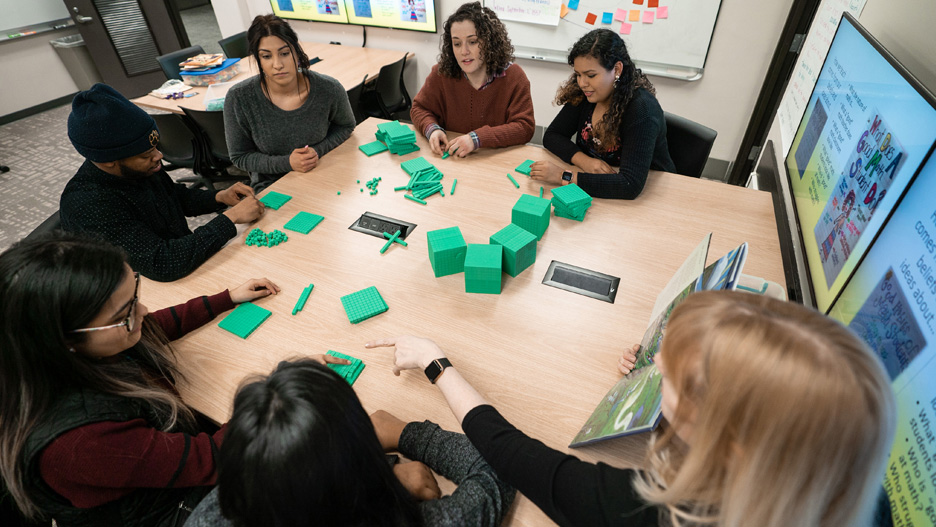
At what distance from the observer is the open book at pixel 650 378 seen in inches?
30.9

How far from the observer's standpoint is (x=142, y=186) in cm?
151

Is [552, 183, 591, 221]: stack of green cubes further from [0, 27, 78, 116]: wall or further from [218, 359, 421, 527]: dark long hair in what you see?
[0, 27, 78, 116]: wall

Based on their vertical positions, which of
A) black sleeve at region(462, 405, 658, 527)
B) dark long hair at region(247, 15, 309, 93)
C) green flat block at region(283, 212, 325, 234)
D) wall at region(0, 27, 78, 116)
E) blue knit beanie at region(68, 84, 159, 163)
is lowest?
wall at region(0, 27, 78, 116)

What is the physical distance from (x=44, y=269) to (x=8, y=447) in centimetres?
33

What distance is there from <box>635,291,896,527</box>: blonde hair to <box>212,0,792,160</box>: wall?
3178 millimetres

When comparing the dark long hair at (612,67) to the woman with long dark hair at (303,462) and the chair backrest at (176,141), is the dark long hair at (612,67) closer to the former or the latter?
the woman with long dark hair at (303,462)

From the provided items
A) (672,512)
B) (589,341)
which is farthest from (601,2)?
(672,512)

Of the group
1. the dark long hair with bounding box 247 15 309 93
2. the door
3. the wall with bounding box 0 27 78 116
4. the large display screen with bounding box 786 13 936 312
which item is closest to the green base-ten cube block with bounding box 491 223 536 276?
the large display screen with bounding box 786 13 936 312

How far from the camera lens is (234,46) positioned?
3.77 meters

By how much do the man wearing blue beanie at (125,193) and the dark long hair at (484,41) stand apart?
1.36 meters

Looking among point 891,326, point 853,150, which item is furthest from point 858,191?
point 891,326

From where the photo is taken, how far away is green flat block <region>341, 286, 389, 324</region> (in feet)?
4.20

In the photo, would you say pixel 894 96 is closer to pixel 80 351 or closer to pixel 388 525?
pixel 388 525

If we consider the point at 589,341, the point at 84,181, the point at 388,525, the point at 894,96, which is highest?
the point at 894,96
